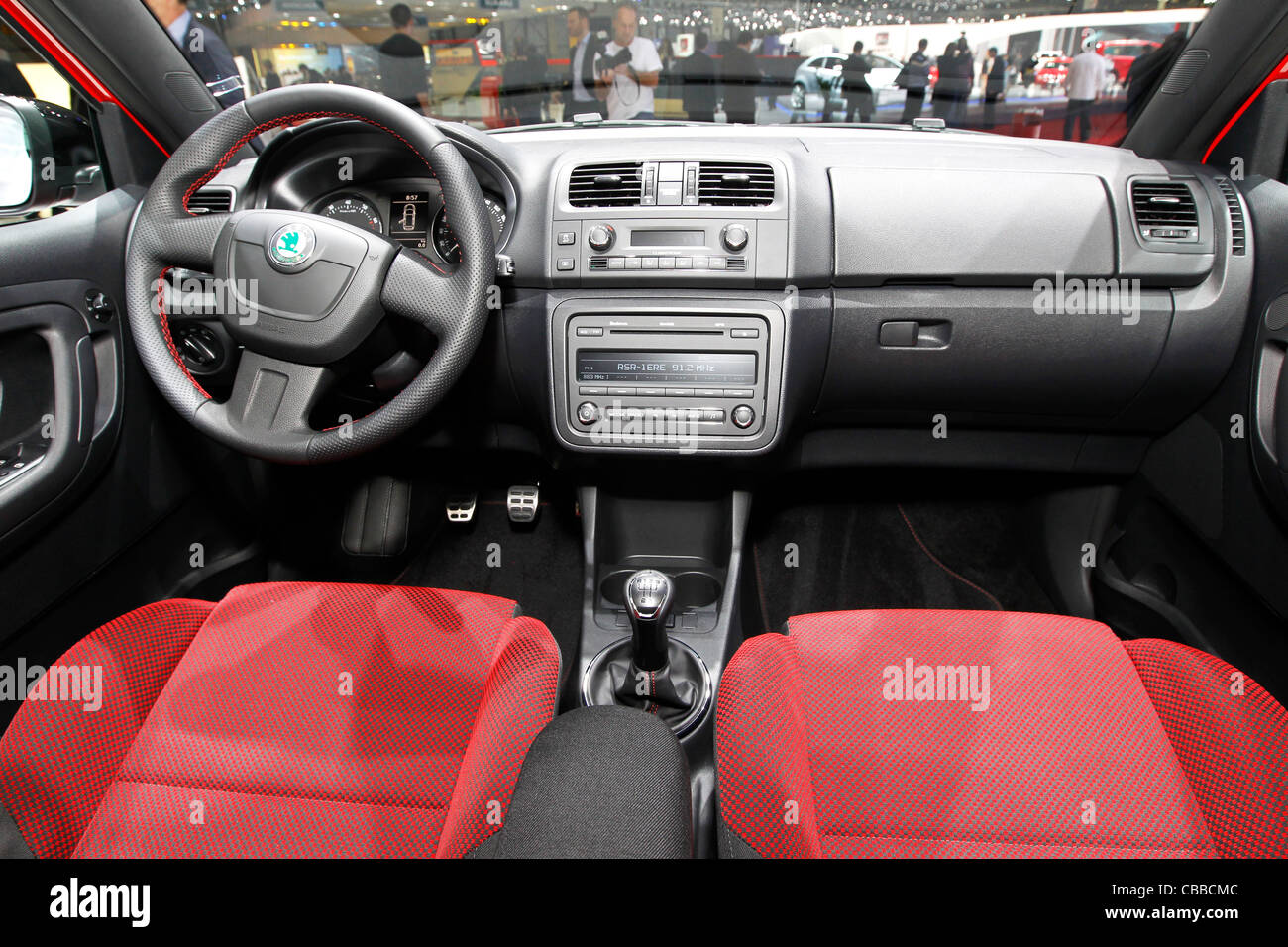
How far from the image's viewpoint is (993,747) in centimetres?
97

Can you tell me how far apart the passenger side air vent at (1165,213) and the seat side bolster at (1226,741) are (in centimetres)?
90

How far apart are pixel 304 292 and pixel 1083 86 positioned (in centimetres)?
283

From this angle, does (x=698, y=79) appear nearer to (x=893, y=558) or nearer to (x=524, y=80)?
(x=524, y=80)

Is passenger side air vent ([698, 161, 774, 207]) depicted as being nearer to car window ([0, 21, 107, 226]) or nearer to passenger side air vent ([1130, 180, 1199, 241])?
passenger side air vent ([1130, 180, 1199, 241])

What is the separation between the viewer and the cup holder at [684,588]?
1.73 metres

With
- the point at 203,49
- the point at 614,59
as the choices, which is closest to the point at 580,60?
the point at 614,59

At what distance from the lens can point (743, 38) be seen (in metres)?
3.71

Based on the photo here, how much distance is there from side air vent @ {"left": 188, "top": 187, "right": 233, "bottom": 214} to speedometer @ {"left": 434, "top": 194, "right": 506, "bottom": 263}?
0.45 m

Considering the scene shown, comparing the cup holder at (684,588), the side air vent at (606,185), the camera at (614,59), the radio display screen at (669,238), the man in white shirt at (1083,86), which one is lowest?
the cup holder at (684,588)

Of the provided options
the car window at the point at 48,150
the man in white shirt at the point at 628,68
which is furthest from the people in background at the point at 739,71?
the car window at the point at 48,150

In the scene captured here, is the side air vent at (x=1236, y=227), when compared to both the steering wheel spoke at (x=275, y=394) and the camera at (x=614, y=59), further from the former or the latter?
the camera at (x=614, y=59)

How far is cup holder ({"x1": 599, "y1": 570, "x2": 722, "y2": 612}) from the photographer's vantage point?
1728mm

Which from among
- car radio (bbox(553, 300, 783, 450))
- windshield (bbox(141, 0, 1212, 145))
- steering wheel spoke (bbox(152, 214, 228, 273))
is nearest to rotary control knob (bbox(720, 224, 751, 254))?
car radio (bbox(553, 300, 783, 450))
